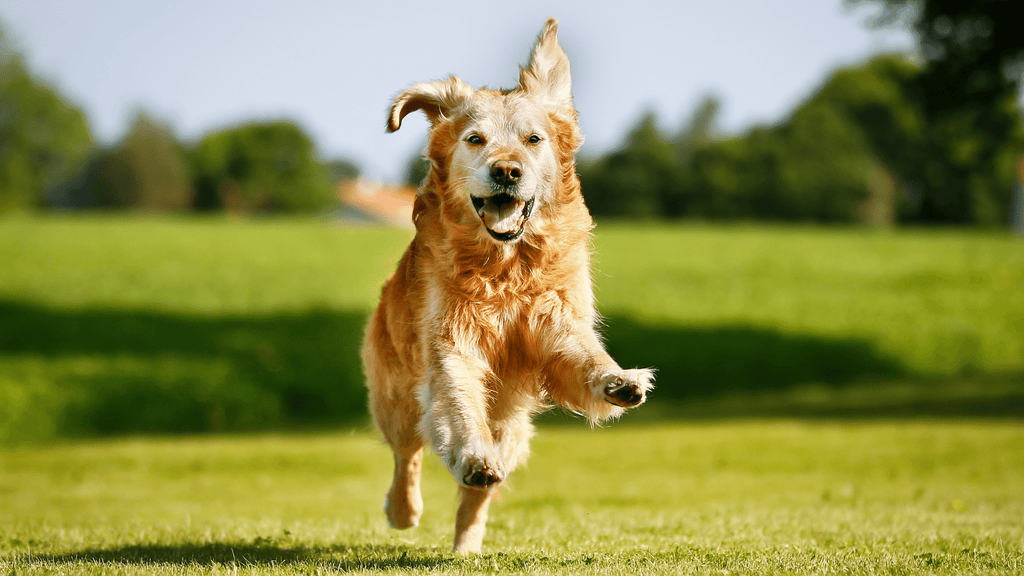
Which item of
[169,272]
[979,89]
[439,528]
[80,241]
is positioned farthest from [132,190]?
[439,528]

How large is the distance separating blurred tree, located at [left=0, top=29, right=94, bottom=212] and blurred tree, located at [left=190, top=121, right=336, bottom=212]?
11.8m

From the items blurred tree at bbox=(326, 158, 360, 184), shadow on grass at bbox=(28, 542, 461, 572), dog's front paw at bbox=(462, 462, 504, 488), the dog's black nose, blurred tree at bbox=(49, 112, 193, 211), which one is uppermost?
blurred tree at bbox=(326, 158, 360, 184)

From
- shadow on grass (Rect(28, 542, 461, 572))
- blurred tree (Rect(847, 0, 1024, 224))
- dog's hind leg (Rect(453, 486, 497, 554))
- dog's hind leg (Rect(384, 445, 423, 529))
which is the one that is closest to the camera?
shadow on grass (Rect(28, 542, 461, 572))

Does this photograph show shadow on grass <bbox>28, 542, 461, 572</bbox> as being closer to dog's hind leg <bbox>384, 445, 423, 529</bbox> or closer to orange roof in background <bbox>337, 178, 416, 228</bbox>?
dog's hind leg <bbox>384, 445, 423, 529</bbox>

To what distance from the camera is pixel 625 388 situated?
3.95 meters

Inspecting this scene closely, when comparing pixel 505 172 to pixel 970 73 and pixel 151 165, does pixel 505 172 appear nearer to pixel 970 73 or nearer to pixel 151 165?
pixel 970 73

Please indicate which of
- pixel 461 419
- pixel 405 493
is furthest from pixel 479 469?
pixel 405 493

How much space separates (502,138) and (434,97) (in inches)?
19.6

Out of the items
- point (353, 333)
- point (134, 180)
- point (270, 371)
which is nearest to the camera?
point (270, 371)

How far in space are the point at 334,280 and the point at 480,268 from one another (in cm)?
2545

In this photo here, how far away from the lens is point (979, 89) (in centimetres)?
1830

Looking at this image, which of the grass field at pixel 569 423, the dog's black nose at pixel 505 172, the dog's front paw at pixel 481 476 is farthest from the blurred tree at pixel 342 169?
the dog's front paw at pixel 481 476

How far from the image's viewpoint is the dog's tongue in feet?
13.8

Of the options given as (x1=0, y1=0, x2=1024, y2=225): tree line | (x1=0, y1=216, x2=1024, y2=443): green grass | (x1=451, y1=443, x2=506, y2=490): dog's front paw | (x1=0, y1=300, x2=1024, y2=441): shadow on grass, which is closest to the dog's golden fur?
(x1=451, y1=443, x2=506, y2=490): dog's front paw
